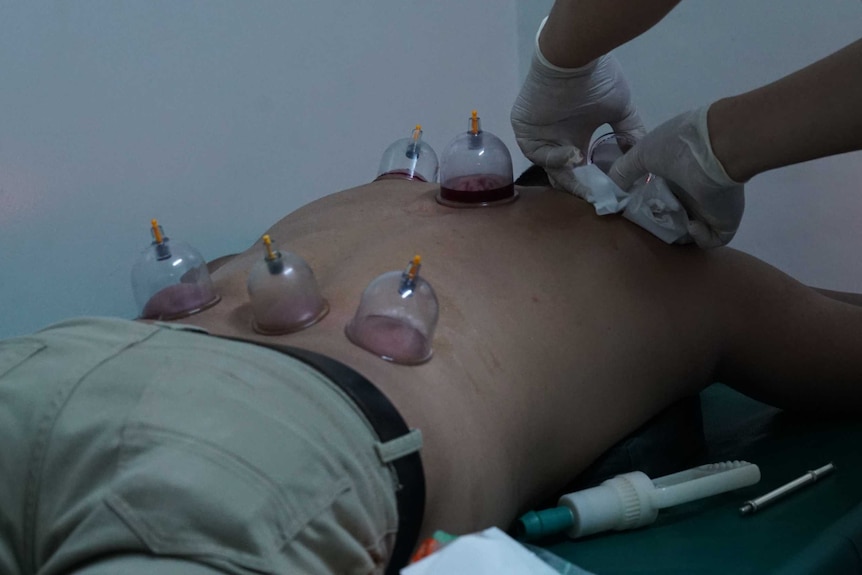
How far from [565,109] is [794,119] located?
0.34 meters

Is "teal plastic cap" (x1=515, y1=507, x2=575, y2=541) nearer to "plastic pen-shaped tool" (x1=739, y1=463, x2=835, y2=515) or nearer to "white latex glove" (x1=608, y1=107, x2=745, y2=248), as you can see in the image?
"plastic pen-shaped tool" (x1=739, y1=463, x2=835, y2=515)

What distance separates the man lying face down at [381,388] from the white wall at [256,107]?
1.50ft

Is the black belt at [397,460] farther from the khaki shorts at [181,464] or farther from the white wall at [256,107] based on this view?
the white wall at [256,107]

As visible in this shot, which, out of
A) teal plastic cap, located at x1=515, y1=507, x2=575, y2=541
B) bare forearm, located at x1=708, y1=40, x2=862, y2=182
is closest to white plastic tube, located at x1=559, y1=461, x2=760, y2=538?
teal plastic cap, located at x1=515, y1=507, x2=575, y2=541

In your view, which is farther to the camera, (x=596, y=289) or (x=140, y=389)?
(x=596, y=289)

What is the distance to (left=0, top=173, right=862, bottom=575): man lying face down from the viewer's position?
2.06 ft

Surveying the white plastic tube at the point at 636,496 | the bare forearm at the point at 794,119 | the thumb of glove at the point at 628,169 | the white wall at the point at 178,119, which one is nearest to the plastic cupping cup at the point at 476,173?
the thumb of glove at the point at 628,169

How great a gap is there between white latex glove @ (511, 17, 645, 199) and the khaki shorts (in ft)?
1.95

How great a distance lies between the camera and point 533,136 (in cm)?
124

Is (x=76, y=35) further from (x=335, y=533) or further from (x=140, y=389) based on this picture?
(x=335, y=533)

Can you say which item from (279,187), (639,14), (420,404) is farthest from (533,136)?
(279,187)

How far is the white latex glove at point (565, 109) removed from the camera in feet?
3.82

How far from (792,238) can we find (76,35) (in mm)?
1506

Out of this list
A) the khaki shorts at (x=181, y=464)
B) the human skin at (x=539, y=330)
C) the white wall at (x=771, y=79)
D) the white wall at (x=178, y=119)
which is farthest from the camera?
the white wall at (x=771, y=79)
